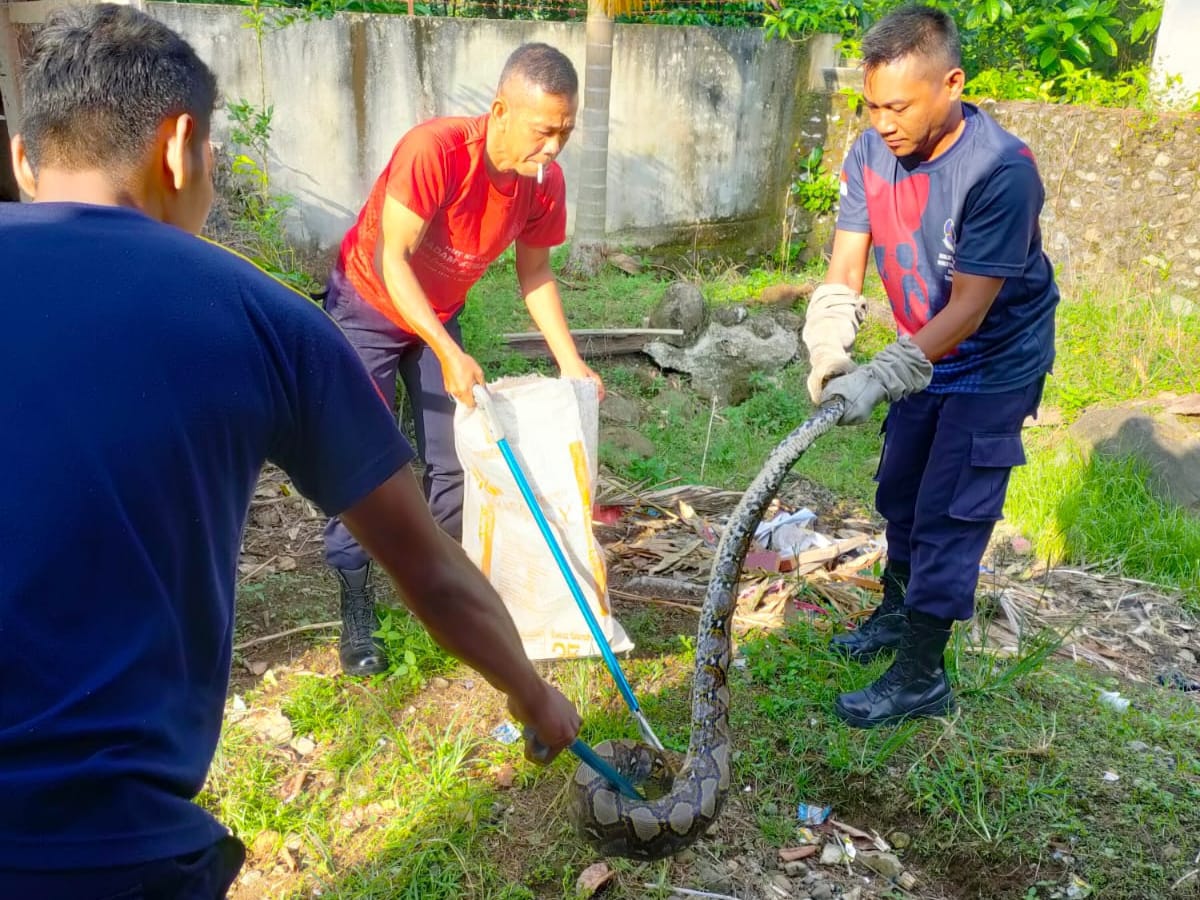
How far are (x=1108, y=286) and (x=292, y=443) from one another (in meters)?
7.78

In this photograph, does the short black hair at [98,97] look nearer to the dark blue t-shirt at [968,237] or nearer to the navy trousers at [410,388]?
the navy trousers at [410,388]

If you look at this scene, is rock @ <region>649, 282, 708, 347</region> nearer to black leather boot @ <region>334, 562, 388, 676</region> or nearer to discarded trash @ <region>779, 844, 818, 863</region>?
black leather boot @ <region>334, 562, 388, 676</region>

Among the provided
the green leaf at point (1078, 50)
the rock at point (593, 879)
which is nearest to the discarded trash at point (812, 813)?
the rock at point (593, 879)

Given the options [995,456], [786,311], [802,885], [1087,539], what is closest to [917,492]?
[995,456]

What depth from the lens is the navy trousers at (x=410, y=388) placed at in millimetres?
3648

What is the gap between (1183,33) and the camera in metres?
7.82

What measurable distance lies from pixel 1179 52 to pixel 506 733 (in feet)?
26.5

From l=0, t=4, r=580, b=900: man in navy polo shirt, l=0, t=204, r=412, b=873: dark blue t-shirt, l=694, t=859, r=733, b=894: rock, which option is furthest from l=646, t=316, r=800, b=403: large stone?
l=0, t=204, r=412, b=873: dark blue t-shirt

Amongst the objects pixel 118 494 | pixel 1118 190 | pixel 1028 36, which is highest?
pixel 1028 36

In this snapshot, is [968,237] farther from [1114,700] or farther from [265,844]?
[265,844]

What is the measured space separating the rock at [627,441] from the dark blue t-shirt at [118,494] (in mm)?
4708

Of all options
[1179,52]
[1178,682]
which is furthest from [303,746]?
[1179,52]

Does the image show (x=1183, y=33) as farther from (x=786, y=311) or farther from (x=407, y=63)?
(x=407, y=63)

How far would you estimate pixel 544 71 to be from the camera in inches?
130
